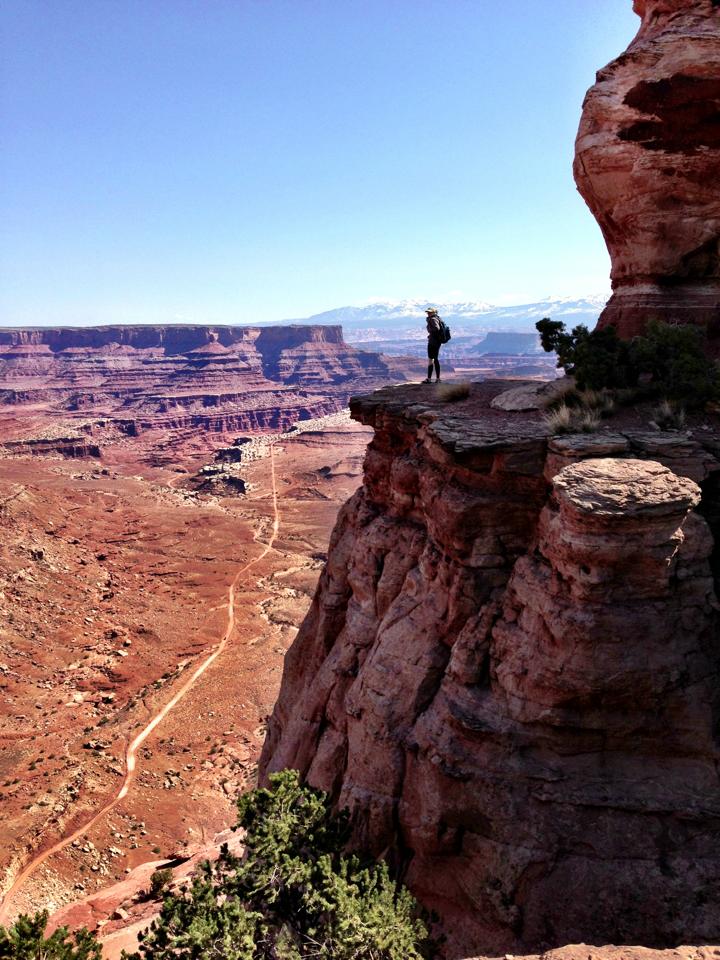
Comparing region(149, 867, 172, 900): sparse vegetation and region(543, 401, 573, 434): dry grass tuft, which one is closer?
region(543, 401, 573, 434): dry grass tuft

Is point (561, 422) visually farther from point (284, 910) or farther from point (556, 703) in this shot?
point (284, 910)

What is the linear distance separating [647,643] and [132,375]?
174m

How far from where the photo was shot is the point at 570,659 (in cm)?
996

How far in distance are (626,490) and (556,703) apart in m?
3.76

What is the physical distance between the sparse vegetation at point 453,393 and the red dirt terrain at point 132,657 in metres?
18.5

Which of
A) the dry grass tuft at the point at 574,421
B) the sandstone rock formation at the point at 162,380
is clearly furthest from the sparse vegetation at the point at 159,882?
the sandstone rock formation at the point at 162,380

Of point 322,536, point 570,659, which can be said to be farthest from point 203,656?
point 570,659

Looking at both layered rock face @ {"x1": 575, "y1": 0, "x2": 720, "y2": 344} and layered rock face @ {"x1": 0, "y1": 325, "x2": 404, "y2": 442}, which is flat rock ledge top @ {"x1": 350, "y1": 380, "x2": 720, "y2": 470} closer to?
layered rock face @ {"x1": 575, "y1": 0, "x2": 720, "y2": 344}

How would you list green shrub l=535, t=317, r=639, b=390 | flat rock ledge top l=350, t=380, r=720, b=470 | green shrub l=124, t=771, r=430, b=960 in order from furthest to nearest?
1. green shrub l=535, t=317, r=639, b=390
2. flat rock ledge top l=350, t=380, r=720, b=470
3. green shrub l=124, t=771, r=430, b=960

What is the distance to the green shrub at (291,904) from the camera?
9062mm

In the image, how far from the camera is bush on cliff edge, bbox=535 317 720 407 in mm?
12680

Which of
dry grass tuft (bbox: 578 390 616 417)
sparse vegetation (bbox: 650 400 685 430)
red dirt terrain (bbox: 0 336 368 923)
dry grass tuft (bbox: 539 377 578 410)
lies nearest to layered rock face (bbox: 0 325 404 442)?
red dirt terrain (bbox: 0 336 368 923)

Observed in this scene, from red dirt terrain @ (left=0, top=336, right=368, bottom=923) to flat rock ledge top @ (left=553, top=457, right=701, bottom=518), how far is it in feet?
65.8

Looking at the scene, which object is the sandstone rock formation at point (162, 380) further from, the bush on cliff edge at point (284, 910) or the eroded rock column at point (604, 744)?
the eroded rock column at point (604, 744)
